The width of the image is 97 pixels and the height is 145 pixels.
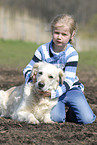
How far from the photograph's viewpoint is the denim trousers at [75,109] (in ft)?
14.4

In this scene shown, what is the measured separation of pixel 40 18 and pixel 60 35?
Result: 41.7 m

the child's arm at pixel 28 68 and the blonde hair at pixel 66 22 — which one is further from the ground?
the blonde hair at pixel 66 22

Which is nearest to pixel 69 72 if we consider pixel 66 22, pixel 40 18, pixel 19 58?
pixel 66 22

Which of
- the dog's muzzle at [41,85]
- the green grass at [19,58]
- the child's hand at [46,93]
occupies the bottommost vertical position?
the green grass at [19,58]

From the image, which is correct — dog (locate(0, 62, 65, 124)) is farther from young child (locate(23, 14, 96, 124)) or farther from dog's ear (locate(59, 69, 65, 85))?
young child (locate(23, 14, 96, 124))

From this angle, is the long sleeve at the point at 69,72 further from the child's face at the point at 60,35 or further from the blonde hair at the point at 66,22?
the blonde hair at the point at 66,22

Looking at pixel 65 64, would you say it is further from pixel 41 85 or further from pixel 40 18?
pixel 40 18

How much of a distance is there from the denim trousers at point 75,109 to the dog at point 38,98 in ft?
0.65

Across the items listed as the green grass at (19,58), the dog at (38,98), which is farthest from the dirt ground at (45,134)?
the green grass at (19,58)

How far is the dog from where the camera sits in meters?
3.97

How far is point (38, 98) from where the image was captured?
164 inches

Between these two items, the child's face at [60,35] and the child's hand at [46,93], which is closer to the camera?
the child's hand at [46,93]

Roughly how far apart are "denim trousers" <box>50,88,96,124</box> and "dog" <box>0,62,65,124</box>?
0.20m

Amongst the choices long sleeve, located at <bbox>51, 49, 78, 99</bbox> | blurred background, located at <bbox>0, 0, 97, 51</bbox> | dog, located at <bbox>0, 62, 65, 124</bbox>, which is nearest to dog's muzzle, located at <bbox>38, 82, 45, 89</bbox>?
dog, located at <bbox>0, 62, 65, 124</bbox>
